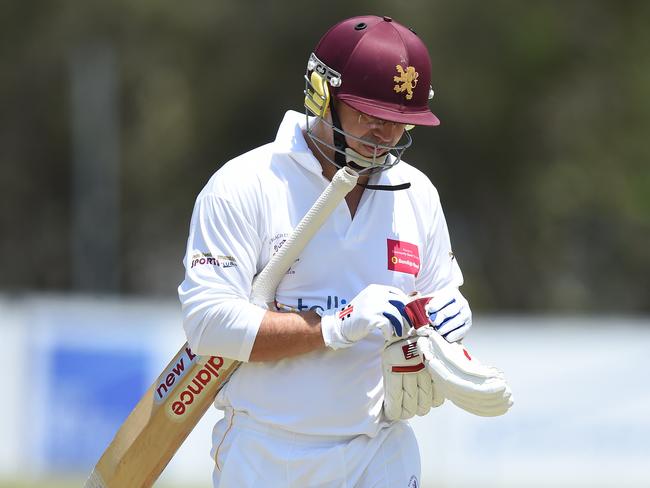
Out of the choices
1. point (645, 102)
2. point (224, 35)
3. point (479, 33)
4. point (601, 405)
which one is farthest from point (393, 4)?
point (601, 405)

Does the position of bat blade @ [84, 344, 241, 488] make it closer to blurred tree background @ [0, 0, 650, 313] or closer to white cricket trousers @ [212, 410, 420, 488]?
white cricket trousers @ [212, 410, 420, 488]

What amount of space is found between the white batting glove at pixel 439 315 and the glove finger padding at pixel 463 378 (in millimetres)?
Answer: 35

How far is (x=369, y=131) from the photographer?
→ 12.6ft

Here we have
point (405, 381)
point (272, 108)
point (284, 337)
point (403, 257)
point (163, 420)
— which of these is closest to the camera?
point (284, 337)

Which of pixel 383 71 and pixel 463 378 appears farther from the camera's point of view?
pixel 383 71

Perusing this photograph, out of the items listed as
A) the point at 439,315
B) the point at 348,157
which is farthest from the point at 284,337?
the point at 348,157

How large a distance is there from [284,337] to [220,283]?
25 centimetres

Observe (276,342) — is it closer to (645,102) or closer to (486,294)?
(486,294)

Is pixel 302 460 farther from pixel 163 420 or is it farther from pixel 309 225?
pixel 309 225

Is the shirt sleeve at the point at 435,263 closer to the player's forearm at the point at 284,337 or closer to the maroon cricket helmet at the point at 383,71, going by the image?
the maroon cricket helmet at the point at 383,71

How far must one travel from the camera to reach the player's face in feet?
12.6

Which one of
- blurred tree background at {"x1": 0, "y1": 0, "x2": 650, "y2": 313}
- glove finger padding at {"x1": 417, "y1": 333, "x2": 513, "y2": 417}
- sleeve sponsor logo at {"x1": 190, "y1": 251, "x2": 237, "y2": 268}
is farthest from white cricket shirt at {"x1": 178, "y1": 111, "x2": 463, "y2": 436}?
blurred tree background at {"x1": 0, "y1": 0, "x2": 650, "y2": 313}

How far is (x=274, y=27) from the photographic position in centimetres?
2462

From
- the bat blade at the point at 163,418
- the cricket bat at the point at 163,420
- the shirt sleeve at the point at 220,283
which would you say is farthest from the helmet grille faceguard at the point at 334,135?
the bat blade at the point at 163,418
